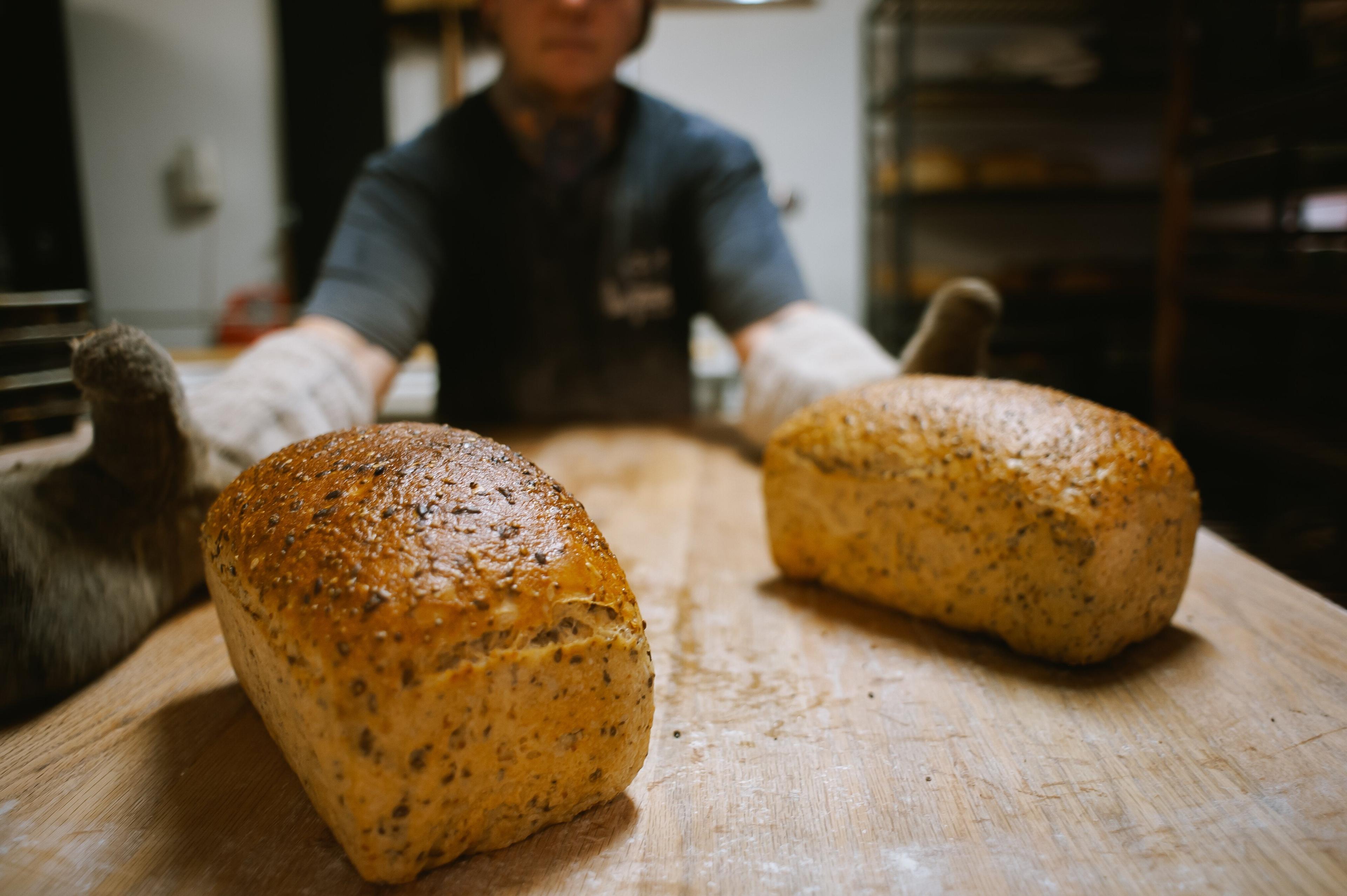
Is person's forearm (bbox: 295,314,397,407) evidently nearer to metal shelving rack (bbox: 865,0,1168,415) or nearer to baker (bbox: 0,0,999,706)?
baker (bbox: 0,0,999,706)

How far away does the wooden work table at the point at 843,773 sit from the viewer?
60cm

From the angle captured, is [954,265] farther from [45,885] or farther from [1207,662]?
[45,885]

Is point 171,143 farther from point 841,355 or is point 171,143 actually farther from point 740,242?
point 841,355

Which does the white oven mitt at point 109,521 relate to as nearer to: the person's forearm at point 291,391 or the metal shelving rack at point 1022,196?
the person's forearm at point 291,391

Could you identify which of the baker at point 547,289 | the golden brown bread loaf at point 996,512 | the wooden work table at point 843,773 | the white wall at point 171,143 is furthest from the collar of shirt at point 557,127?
the white wall at point 171,143

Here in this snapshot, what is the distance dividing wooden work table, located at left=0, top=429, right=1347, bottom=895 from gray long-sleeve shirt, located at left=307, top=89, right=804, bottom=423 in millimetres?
1080

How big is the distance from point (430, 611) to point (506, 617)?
0.19ft

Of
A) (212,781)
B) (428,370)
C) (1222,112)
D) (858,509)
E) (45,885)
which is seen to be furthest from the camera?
(428,370)

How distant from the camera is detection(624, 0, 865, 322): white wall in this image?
3896 mm

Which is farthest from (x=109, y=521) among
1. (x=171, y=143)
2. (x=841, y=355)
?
(x=171, y=143)

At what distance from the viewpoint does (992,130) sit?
13.5ft

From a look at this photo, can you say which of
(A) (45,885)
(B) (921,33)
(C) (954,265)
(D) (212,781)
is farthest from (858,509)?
(B) (921,33)

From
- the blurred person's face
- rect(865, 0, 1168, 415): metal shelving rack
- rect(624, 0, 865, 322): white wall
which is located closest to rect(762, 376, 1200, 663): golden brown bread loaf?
the blurred person's face

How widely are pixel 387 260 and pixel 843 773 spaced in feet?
4.82
